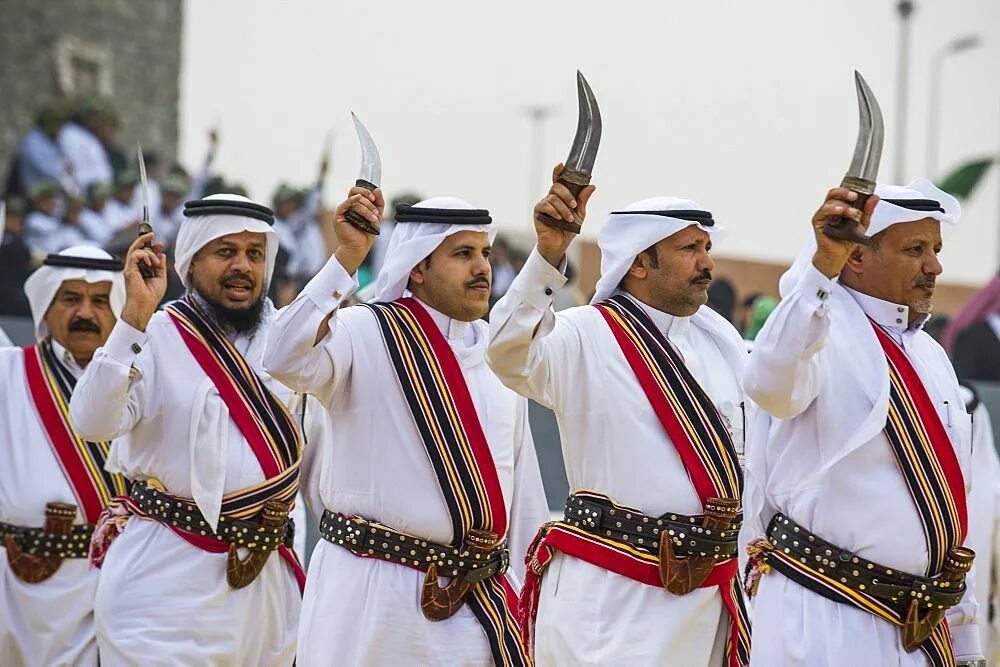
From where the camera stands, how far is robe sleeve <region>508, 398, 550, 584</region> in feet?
21.4

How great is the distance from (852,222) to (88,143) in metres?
15.9

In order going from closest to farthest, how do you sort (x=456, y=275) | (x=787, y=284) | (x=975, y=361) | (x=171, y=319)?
(x=787, y=284) → (x=456, y=275) → (x=171, y=319) → (x=975, y=361)

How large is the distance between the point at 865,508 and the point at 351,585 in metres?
1.86

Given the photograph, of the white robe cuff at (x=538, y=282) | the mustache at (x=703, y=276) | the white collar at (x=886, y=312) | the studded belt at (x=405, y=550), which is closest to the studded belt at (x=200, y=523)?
the studded belt at (x=405, y=550)

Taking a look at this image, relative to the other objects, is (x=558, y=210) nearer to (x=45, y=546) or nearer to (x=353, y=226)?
(x=353, y=226)

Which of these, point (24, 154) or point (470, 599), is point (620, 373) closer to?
point (470, 599)

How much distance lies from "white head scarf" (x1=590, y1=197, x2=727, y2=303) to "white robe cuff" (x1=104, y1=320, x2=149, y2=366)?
1.77 metres

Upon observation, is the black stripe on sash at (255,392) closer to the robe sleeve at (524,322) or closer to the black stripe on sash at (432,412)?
the black stripe on sash at (432,412)

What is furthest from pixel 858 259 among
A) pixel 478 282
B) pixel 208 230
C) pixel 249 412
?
pixel 208 230

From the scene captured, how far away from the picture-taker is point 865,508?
17.0 feet

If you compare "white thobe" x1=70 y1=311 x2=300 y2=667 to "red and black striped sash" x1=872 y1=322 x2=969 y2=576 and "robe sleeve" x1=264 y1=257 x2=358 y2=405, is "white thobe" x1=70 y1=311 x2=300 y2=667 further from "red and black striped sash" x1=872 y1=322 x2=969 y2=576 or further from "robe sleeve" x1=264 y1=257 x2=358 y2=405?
"red and black striped sash" x1=872 y1=322 x2=969 y2=576

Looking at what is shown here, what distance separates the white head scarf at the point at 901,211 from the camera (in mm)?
5188

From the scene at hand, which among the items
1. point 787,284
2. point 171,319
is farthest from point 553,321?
point 171,319

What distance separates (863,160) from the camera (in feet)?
15.5
